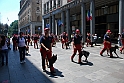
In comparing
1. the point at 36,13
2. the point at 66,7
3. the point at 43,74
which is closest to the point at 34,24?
the point at 36,13

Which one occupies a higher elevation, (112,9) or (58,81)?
(112,9)

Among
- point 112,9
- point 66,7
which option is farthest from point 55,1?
point 112,9

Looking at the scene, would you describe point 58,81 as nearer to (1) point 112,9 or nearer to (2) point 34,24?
(1) point 112,9

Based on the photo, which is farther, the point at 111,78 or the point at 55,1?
the point at 55,1

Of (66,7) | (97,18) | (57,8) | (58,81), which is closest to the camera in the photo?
(58,81)

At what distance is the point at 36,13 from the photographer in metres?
56.0

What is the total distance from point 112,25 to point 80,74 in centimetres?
2067

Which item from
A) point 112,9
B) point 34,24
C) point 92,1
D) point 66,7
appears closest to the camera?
point 92,1

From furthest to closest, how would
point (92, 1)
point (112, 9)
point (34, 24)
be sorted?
point (34, 24) → point (112, 9) → point (92, 1)

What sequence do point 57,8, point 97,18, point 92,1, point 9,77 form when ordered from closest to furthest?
point 9,77
point 92,1
point 97,18
point 57,8

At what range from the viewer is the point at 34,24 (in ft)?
182

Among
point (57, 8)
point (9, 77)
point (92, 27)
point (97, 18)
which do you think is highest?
point (57, 8)

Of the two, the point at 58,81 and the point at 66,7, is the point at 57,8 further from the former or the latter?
the point at 58,81

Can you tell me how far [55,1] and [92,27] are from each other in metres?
15.0
